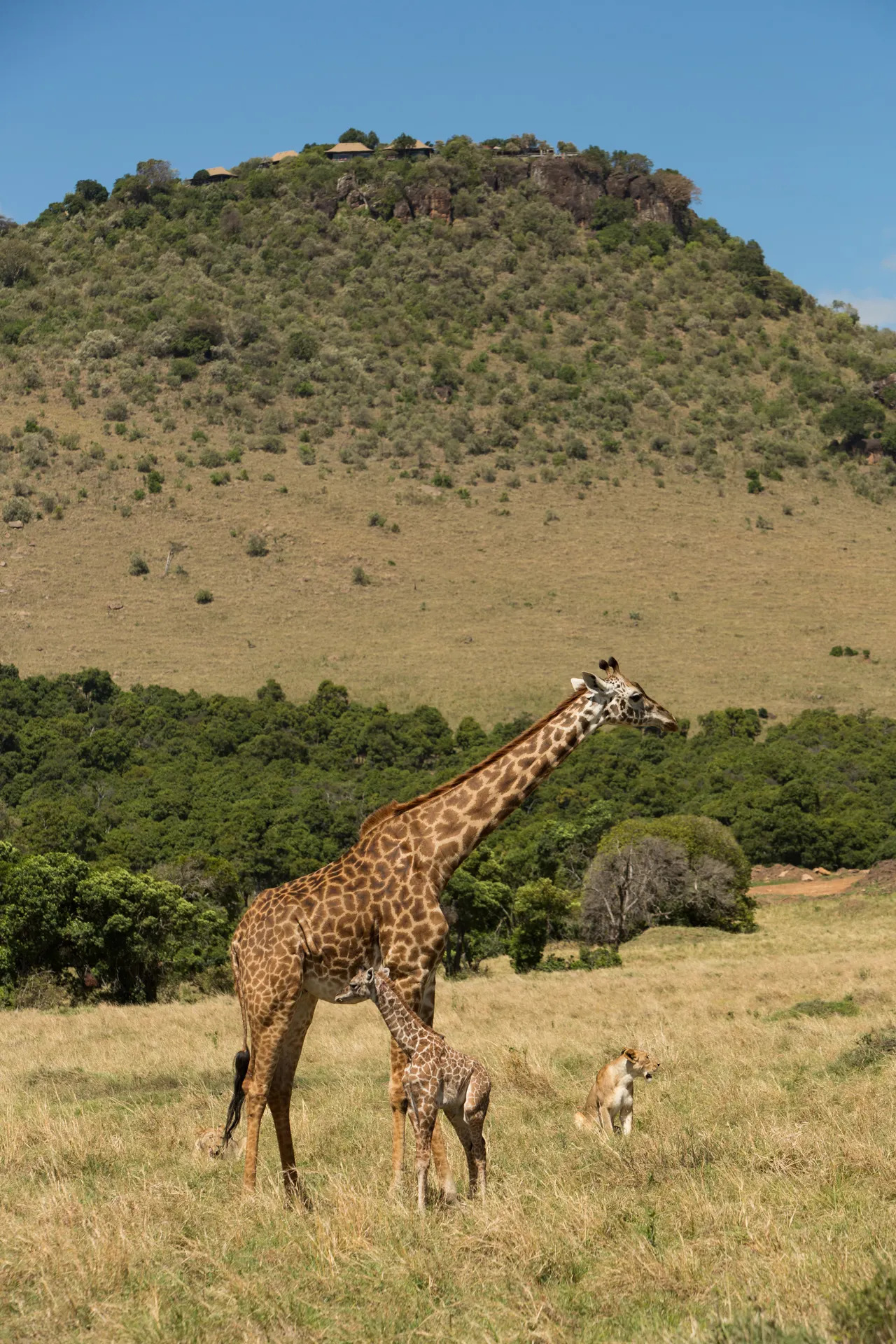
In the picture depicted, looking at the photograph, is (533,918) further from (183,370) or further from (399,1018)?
(183,370)

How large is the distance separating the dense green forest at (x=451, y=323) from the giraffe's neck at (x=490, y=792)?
87983mm

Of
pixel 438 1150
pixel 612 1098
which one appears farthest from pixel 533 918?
pixel 438 1150

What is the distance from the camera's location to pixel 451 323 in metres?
119

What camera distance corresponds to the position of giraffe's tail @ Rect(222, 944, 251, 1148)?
368 inches

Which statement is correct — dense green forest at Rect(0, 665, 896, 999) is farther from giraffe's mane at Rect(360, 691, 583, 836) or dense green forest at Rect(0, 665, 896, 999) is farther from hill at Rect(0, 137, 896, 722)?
giraffe's mane at Rect(360, 691, 583, 836)

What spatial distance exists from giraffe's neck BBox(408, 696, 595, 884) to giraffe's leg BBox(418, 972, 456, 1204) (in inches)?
31.4

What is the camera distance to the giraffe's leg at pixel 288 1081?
8.98m

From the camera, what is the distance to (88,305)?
118375 millimetres

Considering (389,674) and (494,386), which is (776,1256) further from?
(494,386)

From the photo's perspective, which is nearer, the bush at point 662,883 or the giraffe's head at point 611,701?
the giraffe's head at point 611,701

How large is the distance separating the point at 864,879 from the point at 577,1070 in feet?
119

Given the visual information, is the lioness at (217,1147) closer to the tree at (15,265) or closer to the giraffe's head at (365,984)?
the giraffe's head at (365,984)

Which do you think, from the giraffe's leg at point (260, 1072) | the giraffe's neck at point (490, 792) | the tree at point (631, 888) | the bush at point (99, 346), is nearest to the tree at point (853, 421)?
the bush at point (99, 346)

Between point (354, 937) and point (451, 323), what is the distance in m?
115
